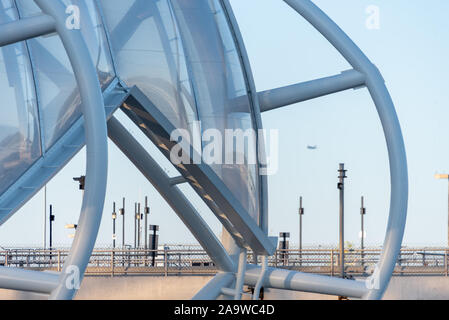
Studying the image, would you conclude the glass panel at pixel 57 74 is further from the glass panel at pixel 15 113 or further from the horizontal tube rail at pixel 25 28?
the horizontal tube rail at pixel 25 28

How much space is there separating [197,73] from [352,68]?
3.07 metres

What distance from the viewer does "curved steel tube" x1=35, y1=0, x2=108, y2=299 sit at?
13.5 metres

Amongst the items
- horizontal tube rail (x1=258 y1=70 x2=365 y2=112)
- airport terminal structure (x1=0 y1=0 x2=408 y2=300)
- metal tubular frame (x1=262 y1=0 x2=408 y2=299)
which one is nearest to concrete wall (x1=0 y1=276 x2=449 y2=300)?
airport terminal structure (x1=0 y1=0 x2=408 y2=300)

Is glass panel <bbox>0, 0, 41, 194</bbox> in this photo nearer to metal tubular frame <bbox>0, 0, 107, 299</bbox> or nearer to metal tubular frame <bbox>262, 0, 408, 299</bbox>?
metal tubular frame <bbox>0, 0, 107, 299</bbox>

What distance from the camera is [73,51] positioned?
46.0 feet

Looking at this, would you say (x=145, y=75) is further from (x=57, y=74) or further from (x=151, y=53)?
(x=57, y=74)

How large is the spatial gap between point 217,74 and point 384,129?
351 centimetres

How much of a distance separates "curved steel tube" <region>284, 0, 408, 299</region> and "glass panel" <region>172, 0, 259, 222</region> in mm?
1997

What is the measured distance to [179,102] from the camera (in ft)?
65.3

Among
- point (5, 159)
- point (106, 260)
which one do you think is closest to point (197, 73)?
point (5, 159)

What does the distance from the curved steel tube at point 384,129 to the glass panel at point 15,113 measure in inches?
210

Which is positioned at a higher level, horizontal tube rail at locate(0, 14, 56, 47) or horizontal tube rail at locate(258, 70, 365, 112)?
horizontal tube rail at locate(258, 70, 365, 112)

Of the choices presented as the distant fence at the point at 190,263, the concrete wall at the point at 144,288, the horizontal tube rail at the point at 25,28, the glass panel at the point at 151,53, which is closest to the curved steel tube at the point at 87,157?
the horizontal tube rail at the point at 25,28

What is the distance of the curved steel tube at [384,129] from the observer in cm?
1902
